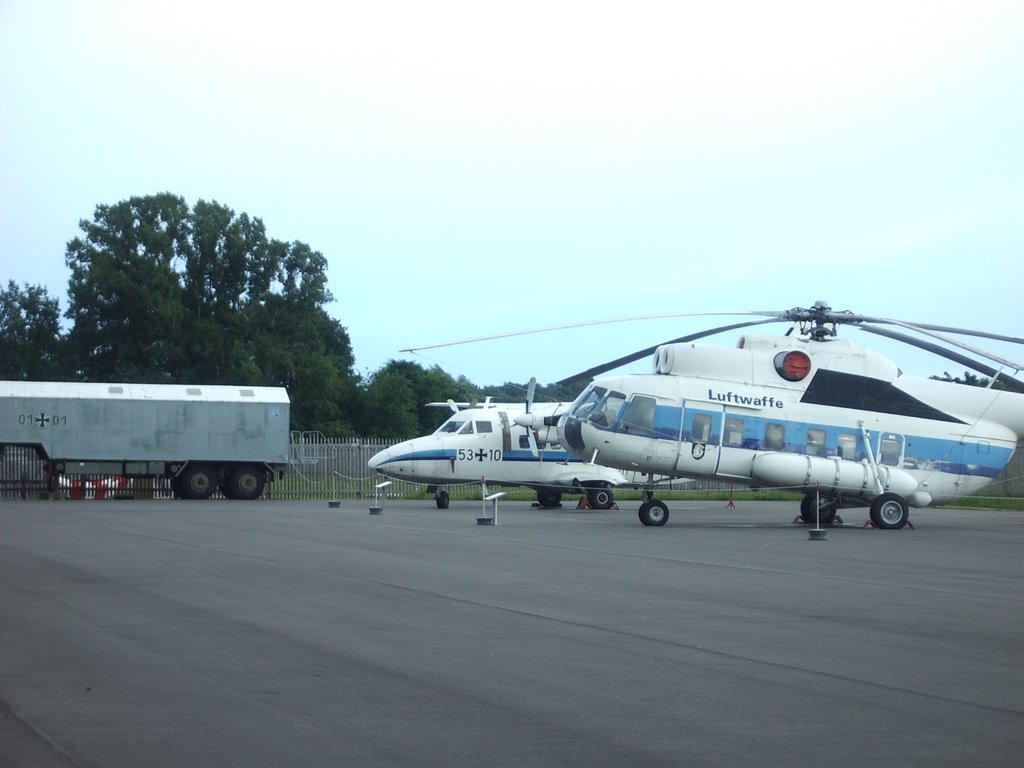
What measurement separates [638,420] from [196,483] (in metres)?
19.9

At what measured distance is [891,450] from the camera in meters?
25.0

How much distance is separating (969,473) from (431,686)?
20845 millimetres

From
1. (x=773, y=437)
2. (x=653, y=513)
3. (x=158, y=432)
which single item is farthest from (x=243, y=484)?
(x=773, y=437)

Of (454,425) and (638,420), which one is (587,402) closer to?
(638,420)

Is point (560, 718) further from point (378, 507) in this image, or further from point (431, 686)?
point (378, 507)

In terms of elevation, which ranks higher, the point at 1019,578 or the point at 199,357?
the point at 199,357

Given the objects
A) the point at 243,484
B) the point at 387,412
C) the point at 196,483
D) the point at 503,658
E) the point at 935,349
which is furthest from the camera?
the point at 387,412

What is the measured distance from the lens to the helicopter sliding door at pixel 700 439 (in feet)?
79.7

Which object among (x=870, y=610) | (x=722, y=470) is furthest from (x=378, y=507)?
(x=870, y=610)

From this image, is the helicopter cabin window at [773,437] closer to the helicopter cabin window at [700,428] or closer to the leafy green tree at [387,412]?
the helicopter cabin window at [700,428]

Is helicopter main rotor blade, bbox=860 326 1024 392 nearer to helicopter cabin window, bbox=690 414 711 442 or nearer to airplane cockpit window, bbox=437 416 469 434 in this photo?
helicopter cabin window, bbox=690 414 711 442

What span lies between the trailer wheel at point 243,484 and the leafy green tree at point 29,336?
91.1 ft

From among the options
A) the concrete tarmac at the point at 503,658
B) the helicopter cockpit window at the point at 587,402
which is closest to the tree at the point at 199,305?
the helicopter cockpit window at the point at 587,402

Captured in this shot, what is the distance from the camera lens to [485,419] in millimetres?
33438
